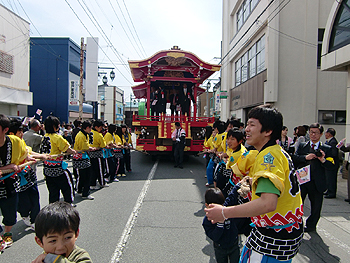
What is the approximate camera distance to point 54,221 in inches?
53.1

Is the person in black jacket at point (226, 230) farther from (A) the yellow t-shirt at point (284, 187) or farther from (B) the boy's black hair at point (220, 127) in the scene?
(B) the boy's black hair at point (220, 127)

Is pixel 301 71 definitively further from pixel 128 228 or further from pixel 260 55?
pixel 128 228

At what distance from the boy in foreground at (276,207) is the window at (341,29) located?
6.88 m

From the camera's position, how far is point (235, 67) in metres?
19.8

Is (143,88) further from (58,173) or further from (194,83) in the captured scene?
(58,173)

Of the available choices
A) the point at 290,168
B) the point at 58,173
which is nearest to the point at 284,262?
the point at 290,168

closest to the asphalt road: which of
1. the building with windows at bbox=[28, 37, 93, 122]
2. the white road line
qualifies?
the white road line

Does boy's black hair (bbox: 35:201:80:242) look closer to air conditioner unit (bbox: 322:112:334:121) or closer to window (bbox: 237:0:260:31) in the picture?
air conditioner unit (bbox: 322:112:334:121)

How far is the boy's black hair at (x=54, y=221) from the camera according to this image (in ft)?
4.40

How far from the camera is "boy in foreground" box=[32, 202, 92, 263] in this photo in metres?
1.33

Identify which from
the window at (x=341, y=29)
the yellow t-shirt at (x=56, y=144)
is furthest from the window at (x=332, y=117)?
the yellow t-shirt at (x=56, y=144)

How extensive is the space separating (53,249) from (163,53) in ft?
32.4

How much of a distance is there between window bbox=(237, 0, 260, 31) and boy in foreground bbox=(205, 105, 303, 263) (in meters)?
15.0

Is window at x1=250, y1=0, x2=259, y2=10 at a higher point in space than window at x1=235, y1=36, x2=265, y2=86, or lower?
higher
